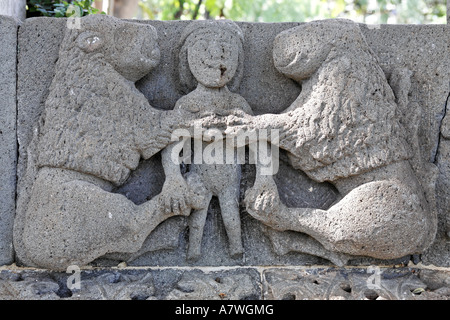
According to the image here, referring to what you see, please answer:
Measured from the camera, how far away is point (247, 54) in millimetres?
2684

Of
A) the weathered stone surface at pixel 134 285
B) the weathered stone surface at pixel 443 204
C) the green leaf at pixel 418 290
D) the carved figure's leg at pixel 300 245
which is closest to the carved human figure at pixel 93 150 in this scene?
the weathered stone surface at pixel 134 285

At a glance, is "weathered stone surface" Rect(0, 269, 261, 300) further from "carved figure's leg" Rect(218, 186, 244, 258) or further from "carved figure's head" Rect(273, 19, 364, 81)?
"carved figure's head" Rect(273, 19, 364, 81)

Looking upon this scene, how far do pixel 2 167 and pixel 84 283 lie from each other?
780mm

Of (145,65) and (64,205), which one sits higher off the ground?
(145,65)

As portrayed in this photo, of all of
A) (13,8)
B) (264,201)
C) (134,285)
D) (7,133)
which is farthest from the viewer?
(13,8)

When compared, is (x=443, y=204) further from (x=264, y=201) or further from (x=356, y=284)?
(x=264, y=201)

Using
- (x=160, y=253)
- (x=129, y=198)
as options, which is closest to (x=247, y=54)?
(x=129, y=198)

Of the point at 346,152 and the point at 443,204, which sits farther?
the point at 443,204

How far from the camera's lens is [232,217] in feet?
8.30

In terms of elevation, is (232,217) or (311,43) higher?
(311,43)

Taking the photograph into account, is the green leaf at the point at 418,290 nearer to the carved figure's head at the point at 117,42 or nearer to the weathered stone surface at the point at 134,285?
the weathered stone surface at the point at 134,285

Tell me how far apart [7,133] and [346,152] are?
5.94 ft

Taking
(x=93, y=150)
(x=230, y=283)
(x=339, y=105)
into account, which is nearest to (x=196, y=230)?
(x=230, y=283)

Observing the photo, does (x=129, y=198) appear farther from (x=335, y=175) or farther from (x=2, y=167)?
(x=335, y=175)
